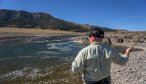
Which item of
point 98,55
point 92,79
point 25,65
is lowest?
point 25,65

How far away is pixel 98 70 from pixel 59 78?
16.8 m

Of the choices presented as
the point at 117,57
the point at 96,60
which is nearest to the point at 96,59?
the point at 96,60

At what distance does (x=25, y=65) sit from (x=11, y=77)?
275 inches

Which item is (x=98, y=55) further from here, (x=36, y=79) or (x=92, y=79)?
(x=36, y=79)

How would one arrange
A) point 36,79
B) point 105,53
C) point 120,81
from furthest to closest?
1. point 36,79
2. point 120,81
3. point 105,53

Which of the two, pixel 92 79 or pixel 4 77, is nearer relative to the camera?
pixel 92 79

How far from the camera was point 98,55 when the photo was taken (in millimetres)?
6609

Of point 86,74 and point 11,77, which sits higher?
point 86,74

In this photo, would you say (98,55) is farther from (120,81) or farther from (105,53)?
(120,81)

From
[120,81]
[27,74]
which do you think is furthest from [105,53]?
[27,74]

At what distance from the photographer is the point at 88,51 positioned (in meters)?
6.63

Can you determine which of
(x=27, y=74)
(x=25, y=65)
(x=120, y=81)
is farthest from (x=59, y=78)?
(x=25, y=65)

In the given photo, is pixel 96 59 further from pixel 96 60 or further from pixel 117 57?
pixel 117 57

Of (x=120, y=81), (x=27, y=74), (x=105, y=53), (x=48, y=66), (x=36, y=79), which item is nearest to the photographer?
(x=105, y=53)
